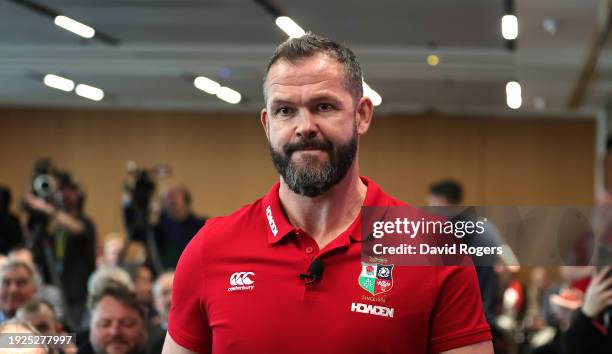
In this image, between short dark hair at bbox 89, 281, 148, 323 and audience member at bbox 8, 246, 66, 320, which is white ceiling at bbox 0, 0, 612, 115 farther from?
short dark hair at bbox 89, 281, 148, 323

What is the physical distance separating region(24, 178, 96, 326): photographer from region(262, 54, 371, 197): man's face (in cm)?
491

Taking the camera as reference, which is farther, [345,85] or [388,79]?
[388,79]

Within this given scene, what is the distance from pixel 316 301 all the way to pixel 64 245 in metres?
5.14

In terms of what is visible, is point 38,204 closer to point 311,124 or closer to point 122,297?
point 122,297

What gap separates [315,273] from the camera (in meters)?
1.81

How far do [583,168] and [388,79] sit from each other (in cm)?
545

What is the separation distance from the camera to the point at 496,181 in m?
13.3

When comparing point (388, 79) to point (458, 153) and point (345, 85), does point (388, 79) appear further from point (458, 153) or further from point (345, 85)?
point (345, 85)

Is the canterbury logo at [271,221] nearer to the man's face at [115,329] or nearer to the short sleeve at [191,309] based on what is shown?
the short sleeve at [191,309]

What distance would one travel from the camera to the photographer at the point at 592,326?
269cm

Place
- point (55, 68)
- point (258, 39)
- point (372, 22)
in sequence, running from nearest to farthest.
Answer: point (372, 22) → point (258, 39) → point (55, 68)

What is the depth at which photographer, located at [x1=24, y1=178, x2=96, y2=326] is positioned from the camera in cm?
661

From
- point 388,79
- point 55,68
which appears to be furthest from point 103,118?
point 388,79

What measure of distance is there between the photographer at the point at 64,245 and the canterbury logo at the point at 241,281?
4818 millimetres
